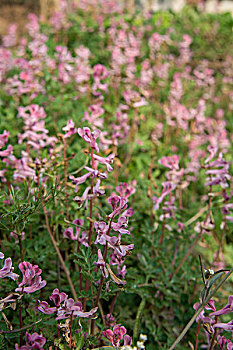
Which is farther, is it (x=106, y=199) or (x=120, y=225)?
(x=106, y=199)

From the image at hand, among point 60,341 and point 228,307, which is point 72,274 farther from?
point 228,307

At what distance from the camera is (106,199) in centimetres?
269

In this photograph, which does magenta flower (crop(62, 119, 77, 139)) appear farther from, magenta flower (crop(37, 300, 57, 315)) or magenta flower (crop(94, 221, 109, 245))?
magenta flower (crop(37, 300, 57, 315))

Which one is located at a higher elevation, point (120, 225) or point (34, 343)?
point (120, 225)

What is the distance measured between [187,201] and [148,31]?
4351 millimetres

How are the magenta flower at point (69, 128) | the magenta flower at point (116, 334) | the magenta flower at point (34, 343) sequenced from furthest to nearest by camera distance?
the magenta flower at point (69, 128) < the magenta flower at point (116, 334) < the magenta flower at point (34, 343)

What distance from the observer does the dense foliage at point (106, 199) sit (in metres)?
1.46

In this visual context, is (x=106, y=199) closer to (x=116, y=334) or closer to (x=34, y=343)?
(x=116, y=334)

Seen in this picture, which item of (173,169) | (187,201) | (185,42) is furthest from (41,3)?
(173,169)

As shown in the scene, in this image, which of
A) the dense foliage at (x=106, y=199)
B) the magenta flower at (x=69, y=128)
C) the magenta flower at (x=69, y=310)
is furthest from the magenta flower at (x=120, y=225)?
the magenta flower at (x=69, y=128)

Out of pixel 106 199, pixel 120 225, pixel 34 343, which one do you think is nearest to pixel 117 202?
pixel 120 225

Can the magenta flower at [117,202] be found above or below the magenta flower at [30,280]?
above

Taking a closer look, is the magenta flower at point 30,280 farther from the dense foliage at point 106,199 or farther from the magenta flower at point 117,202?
the magenta flower at point 117,202

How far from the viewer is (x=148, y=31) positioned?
690 cm
